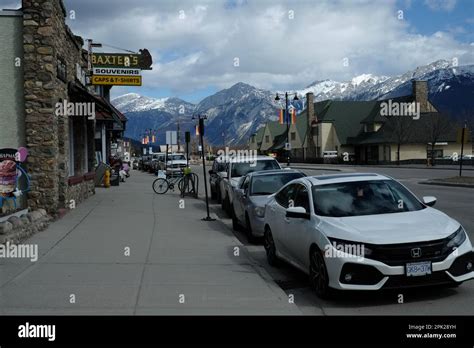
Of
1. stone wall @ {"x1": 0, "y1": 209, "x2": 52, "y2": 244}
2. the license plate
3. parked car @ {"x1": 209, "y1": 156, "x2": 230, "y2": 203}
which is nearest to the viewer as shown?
the license plate

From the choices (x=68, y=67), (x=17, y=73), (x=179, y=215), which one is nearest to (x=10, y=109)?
(x=17, y=73)

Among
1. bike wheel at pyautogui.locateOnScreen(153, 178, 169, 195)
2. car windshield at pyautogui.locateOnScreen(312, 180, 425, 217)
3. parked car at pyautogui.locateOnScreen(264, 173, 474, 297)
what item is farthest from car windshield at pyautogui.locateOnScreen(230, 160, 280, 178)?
car windshield at pyautogui.locateOnScreen(312, 180, 425, 217)

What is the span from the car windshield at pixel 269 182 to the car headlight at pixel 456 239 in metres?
6.07

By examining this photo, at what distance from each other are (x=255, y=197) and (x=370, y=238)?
19.4ft

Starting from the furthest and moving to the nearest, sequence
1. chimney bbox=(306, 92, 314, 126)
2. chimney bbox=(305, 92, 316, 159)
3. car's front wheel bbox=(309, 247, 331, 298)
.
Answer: chimney bbox=(306, 92, 314, 126)
chimney bbox=(305, 92, 316, 159)
car's front wheel bbox=(309, 247, 331, 298)

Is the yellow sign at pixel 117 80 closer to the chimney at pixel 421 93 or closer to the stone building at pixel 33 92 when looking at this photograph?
the stone building at pixel 33 92

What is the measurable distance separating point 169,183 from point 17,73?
1279 cm

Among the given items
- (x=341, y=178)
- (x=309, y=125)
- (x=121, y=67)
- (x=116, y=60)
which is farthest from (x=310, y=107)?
(x=341, y=178)

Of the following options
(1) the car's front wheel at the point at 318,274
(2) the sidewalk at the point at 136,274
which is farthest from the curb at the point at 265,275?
(1) the car's front wheel at the point at 318,274

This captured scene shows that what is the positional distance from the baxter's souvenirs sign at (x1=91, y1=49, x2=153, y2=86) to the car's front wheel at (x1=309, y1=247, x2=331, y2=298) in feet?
65.0

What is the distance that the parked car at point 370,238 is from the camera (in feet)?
22.3

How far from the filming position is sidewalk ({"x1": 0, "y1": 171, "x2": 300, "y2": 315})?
22.5 feet

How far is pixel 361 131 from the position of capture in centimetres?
7738

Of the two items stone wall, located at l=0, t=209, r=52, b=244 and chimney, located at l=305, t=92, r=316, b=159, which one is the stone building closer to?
stone wall, located at l=0, t=209, r=52, b=244
